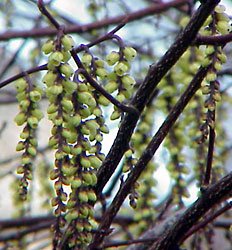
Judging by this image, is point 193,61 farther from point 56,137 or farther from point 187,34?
point 56,137

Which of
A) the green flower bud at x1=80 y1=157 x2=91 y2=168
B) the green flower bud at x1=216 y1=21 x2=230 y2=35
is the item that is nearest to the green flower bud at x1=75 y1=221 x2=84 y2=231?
the green flower bud at x1=80 y1=157 x2=91 y2=168

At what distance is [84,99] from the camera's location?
100 cm

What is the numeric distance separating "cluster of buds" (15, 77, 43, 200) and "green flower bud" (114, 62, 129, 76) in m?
0.15

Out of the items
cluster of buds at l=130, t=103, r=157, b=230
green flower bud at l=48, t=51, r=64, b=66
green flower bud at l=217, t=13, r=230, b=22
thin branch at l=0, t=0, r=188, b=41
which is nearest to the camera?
green flower bud at l=48, t=51, r=64, b=66

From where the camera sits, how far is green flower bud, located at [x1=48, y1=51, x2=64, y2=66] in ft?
3.17

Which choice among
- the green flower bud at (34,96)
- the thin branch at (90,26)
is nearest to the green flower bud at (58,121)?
the green flower bud at (34,96)

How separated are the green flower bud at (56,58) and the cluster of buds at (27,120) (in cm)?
11

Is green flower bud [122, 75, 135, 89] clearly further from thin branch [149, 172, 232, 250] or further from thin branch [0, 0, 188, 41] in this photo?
thin branch [0, 0, 188, 41]

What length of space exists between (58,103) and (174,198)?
2.80 feet

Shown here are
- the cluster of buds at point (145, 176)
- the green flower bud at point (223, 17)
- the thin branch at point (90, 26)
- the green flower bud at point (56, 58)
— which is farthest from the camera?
the thin branch at point (90, 26)

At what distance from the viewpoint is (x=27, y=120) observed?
1.06 meters

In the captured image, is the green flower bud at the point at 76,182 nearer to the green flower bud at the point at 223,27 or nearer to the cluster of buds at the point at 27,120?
the cluster of buds at the point at 27,120

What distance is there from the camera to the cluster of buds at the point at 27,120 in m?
1.05

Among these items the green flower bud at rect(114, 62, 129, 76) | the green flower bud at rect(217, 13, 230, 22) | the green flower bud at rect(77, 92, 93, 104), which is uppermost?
the green flower bud at rect(217, 13, 230, 22)
